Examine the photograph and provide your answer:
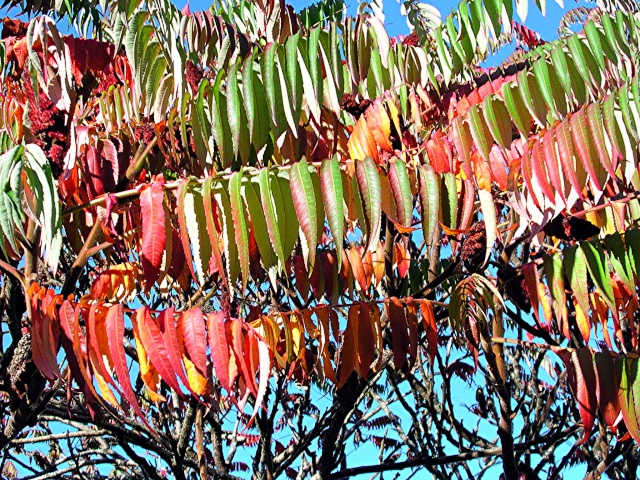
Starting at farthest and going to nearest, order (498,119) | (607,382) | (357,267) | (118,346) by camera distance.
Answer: (357,267), (498,119), (607,382), (118,346)

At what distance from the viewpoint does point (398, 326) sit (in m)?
2.64

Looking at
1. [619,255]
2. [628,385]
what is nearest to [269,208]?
[619,255]

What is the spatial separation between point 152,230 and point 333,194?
53 cm

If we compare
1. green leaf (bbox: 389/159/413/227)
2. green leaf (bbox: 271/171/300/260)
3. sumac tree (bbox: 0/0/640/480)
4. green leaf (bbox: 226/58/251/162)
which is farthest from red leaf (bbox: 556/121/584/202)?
green leaf (bbox: 226/58/251/162)

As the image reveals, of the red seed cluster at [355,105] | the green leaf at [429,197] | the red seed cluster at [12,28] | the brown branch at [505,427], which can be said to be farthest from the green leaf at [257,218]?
the red seed cluster at [12,28]

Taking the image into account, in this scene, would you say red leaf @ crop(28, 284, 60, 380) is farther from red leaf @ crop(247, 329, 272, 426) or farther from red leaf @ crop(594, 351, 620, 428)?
red leaf @ crop(594, 351, 620, 428)

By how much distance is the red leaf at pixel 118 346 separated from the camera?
195 cm

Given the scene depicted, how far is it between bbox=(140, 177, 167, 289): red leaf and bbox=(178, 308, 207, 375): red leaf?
0.15 m

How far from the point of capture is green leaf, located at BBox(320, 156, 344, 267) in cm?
208

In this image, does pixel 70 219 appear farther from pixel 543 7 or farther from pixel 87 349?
pixel 543 7

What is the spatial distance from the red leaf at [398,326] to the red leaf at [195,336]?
0.73 meters

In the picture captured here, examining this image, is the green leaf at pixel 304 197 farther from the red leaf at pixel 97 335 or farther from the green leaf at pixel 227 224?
the red leaf at pixel 97 335

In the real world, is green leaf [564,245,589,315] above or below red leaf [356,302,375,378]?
above

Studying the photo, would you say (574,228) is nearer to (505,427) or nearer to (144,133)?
(505,427)
